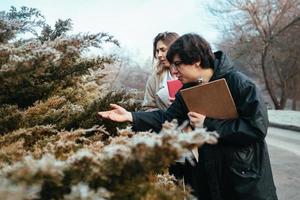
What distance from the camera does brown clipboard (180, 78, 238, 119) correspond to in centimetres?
237

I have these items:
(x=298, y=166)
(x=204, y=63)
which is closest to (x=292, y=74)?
(x=298, y=166)

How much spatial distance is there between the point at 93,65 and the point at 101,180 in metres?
1.10

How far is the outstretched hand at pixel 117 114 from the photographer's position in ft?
6.89

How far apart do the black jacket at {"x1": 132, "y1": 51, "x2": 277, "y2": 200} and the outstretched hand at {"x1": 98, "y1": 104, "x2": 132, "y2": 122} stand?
154 mm

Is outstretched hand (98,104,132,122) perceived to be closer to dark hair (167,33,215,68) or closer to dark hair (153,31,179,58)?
dark hair (167,33,215,68)

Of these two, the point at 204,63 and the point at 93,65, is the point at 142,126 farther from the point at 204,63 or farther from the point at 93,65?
the point at 93,65

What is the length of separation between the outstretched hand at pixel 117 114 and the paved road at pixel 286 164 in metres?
4.69

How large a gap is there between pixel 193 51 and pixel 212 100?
1.00ft

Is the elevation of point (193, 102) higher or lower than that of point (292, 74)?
higher

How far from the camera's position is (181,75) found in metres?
2.58

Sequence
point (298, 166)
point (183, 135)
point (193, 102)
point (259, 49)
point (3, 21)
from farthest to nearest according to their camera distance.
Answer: point (259, 49), point (298, 166), point (193, 102), point (3, 21), point (183, 135)

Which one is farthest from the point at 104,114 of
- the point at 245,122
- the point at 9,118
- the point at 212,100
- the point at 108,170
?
the point at 108,170

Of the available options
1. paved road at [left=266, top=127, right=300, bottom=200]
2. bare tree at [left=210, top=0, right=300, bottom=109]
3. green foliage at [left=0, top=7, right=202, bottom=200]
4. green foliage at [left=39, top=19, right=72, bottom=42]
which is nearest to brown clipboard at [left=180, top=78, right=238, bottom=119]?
green foliage at [left=0, top=7, right=202, bottom=200]

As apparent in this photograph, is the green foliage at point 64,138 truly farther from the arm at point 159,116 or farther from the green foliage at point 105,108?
the arm at point 159,116
